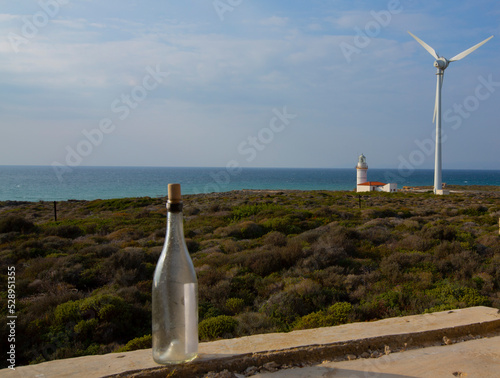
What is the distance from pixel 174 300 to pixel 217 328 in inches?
101

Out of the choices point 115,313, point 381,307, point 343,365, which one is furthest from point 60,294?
point 343,365

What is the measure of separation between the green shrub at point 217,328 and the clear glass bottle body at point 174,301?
2218 mm

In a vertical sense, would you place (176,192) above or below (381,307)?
above

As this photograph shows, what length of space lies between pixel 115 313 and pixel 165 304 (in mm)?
3863

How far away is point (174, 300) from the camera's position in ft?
5.75

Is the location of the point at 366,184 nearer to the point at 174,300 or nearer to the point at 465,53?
the point at 465,53

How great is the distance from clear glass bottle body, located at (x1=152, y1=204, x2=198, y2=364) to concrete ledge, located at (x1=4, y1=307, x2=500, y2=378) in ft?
0.40

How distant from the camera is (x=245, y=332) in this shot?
4.16 metres

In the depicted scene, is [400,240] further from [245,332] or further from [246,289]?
[245,332]

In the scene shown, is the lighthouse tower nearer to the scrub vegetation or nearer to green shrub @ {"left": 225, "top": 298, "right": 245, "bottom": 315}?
the scrub vegetation

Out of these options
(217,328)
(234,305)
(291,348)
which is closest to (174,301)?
(291,348)

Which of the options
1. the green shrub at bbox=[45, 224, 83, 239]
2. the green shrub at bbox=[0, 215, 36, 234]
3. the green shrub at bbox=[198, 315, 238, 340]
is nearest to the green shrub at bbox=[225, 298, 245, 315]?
the green shrub at bbox=[198, 315, 238, 340]

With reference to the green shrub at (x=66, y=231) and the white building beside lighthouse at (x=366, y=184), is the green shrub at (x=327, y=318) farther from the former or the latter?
the white building beside lighthouse at (x=366, y=184)

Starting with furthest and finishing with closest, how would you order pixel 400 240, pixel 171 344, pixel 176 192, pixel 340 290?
pixel 400 240
pixel 340 290
pixel 171 344
pixel 176 192
